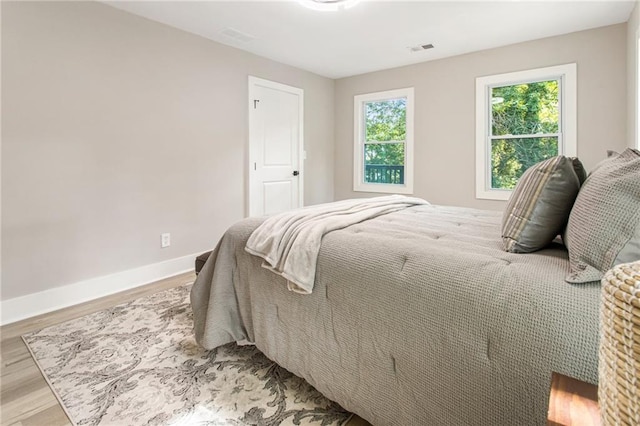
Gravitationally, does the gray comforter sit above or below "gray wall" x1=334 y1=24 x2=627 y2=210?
below

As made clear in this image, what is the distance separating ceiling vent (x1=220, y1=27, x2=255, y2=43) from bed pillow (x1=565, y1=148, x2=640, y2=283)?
3406 millimetres

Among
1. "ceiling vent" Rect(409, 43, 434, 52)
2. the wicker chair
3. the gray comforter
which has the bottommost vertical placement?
the gray comforter

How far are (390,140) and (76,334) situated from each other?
4.20m

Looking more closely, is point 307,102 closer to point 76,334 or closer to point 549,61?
point 549,61

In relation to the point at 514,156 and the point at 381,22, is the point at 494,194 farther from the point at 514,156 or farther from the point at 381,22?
the point at 381,22

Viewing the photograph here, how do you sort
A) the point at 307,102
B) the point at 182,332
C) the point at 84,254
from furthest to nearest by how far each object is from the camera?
the point at 307,102 → the point at 84,254 → the point at 182,332

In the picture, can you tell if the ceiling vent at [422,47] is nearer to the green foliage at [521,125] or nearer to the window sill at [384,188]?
the green foliage at [521,125]

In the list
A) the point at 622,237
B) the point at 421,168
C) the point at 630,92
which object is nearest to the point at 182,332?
the point at 622,237

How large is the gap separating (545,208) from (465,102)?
3.38m

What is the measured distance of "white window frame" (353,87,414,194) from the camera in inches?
185

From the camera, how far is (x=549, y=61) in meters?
3.67

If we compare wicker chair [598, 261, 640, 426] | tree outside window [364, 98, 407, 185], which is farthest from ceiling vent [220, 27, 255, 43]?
wicker chair [598, 261, 640, 426]

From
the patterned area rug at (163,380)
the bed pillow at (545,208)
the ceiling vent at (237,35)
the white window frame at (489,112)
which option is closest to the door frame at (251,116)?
the ceiling vent at (237,35)

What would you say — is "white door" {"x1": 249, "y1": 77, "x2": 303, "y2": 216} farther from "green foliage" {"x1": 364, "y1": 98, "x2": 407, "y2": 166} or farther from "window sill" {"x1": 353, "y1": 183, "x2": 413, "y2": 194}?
"green foliage" {"x1": 364, "y1": 98, "x2": 407, "y2": 166}
